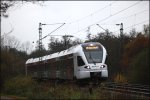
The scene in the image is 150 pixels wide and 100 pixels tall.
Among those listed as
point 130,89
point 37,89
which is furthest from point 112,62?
point 37,89

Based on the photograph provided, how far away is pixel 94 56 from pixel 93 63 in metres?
0.70

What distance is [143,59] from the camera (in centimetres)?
5272

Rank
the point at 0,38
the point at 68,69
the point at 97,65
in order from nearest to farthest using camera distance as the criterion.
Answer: the point at 0,38 → the point at 97,65 → the point at 68,69

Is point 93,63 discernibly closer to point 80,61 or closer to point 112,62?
point 80,61

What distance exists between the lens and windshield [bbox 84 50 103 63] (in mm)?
36750

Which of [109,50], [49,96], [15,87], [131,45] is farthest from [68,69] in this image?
[131,45]

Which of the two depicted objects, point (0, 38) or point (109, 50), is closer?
point (0, 38)

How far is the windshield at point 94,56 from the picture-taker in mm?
36750

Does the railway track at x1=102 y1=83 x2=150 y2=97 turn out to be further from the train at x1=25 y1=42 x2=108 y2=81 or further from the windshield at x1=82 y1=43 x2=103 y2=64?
the windshield at x1=82 y1=43 x2=103 y2=64

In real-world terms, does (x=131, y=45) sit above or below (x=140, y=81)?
above

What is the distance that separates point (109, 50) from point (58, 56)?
69.8 feet

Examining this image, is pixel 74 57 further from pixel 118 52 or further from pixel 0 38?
pixel 118 52

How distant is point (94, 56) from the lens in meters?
37.0

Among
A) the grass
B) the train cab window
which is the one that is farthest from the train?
the grass
